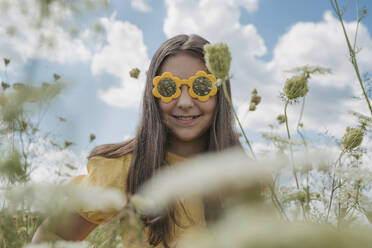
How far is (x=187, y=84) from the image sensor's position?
1062 mm

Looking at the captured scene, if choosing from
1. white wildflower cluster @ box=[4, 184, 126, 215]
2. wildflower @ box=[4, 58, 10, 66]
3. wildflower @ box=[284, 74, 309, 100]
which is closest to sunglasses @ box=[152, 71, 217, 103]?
wildflower @ box=[284, 74, 309, 100]

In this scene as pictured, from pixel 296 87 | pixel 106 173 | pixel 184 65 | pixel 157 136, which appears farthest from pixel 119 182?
pixel 296 87

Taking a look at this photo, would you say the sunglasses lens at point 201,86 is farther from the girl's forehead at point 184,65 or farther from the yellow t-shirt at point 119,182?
the yellow t-shirt at point 119,182

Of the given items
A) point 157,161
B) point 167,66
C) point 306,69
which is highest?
point 167,66

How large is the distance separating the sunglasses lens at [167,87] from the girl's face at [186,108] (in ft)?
0.12

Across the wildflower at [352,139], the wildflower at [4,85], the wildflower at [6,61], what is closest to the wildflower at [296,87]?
the wildflower at [352,139]

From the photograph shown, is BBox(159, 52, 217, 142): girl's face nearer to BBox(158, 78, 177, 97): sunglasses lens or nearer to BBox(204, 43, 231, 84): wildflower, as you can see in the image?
BBox(158, 78, 177, 97): sunglasses lens

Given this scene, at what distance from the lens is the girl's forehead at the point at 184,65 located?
3.67 ft

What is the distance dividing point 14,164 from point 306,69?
0.51 m

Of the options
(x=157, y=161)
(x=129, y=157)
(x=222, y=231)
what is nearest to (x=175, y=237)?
(x=157, y=161)

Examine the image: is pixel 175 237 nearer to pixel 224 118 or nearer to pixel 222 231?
pixel 224 118

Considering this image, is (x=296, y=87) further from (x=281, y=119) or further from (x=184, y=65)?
(x=281, y=119)

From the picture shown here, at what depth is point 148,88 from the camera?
1.23 m

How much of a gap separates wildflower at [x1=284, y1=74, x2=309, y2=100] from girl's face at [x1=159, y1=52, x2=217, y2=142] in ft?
1.70
